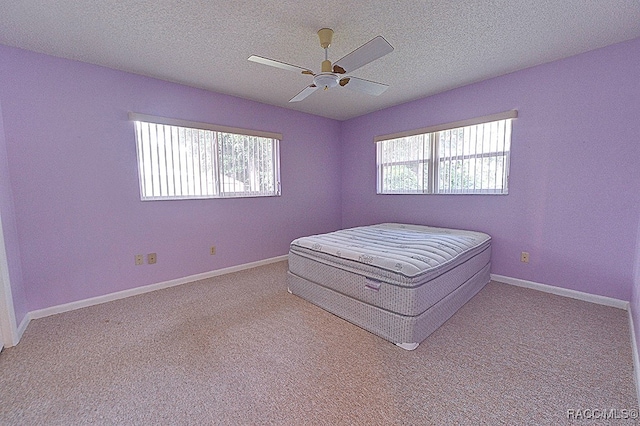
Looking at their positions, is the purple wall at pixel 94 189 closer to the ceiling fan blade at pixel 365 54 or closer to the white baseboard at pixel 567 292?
the ceiling fan blade at pixel 365 54

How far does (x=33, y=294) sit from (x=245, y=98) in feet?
9.65

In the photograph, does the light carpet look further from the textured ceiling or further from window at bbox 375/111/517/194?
the textured ceiling

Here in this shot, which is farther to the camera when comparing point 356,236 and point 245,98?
point 245,98

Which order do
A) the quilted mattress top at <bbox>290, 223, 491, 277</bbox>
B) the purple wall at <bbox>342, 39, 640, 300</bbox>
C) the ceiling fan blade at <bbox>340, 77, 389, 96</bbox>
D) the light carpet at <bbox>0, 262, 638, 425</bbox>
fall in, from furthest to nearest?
the purple wall at <bbox>342, 39, 640, 300</bbox> < the ceiling fan blade at <bbox>340, 77, 389, 96</bbox> < the quilted mattress top at <bbox>290, 223, 491, 277</bbox> < the light carpet at <bbox>0, 262, 638, 425</bbox>

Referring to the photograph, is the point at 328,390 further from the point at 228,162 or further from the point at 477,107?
the point at 477,107

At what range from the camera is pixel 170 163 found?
2.95 metres

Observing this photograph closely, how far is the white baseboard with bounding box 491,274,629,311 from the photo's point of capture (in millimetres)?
2273

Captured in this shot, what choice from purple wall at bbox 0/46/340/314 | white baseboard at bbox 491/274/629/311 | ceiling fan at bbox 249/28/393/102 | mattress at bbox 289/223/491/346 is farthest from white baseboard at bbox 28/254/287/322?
white baseboard at bbox 491/274/629/311

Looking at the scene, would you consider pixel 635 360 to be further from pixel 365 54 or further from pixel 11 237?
pixel 11 237

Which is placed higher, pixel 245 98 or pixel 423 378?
pixel 245 98

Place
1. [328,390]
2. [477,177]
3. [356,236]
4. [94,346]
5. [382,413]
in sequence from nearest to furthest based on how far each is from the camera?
1. [382,413]
2. [328,390]
3. [94,346]
4. [356,236]
5. [477,177]

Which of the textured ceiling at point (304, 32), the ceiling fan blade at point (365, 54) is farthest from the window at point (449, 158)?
the ceiling fan blade at point (365, 54)

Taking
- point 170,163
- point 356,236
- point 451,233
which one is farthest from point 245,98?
point 451,233

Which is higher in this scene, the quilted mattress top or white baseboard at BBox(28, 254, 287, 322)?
the quilted mattress top
